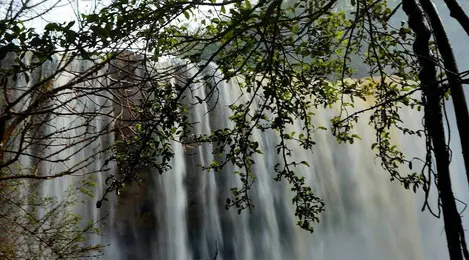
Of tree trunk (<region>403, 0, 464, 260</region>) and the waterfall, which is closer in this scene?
tree trunk (<region>403, 0, 464, 260</region>)

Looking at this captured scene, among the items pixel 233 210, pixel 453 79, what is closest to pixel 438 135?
pixel 453 79

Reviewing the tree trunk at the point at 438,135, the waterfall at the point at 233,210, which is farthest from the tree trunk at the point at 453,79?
the waterfall at the point at 233,210

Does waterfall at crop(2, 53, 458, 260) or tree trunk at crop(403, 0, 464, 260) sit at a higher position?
waterfall at crop(2, 53, 458, 260)

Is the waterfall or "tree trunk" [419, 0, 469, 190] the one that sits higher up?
the waterfall

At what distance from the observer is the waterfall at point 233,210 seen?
7225mm

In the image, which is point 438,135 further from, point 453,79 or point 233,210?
point 233,210

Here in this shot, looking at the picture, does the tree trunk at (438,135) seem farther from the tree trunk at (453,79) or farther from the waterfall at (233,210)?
the waterfall at (233,210)

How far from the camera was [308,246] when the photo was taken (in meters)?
8.75

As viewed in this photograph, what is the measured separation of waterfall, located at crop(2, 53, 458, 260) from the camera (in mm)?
7225

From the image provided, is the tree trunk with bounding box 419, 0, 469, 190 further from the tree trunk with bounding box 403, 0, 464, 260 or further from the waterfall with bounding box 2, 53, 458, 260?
the waterfall with bounding box 2, 53, 458, 260

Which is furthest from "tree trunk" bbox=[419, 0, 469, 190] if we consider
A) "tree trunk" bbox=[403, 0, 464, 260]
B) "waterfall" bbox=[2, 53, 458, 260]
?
"waterfall" bbox=[2, 53, 458, 260]

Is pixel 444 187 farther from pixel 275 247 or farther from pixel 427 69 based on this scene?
pixel 275 247

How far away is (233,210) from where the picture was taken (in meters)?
8.12

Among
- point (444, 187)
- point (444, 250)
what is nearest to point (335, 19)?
point (444, 187)
